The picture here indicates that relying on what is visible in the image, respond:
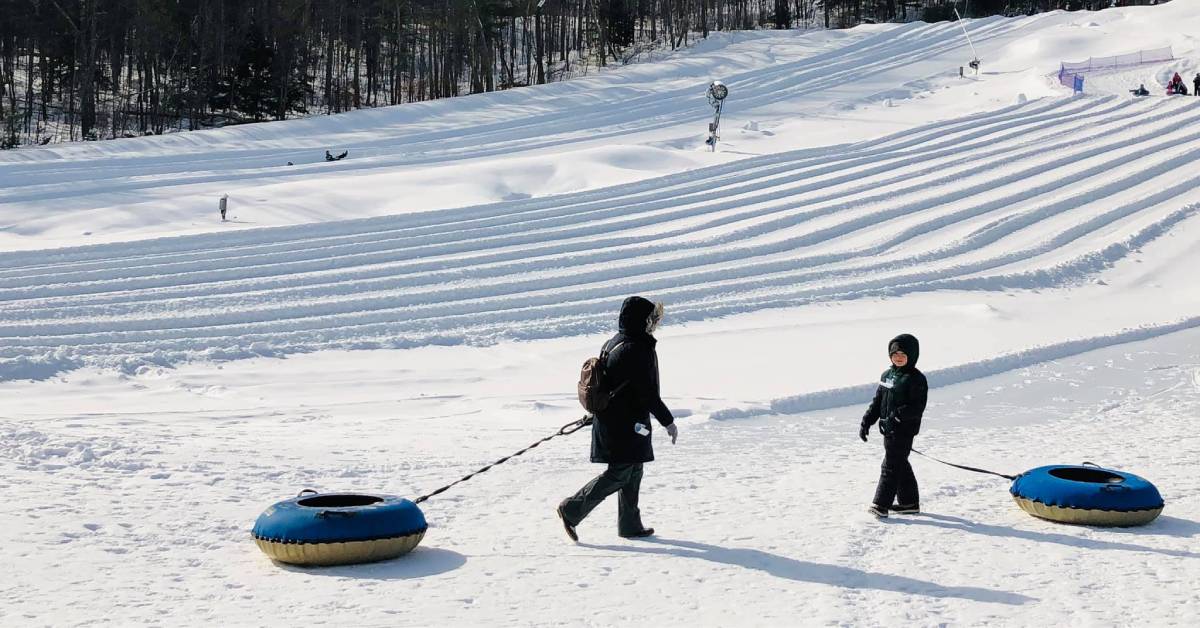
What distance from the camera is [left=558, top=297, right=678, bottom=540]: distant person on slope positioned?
6.50 m

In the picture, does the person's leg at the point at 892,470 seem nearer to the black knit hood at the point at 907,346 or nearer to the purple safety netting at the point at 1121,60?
the black knit hood at the point at 907,346

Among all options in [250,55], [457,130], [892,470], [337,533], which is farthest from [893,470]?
[250,55]

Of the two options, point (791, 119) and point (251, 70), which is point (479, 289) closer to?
point (791, 119)

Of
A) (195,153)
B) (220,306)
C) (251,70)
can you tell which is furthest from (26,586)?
(251,70)

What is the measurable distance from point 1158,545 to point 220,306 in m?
12.6

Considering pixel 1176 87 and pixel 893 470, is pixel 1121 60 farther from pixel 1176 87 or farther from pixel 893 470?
pixel 893 470

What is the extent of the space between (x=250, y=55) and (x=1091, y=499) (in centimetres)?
3749

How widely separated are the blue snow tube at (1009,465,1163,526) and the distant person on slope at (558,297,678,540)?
7.50 ft

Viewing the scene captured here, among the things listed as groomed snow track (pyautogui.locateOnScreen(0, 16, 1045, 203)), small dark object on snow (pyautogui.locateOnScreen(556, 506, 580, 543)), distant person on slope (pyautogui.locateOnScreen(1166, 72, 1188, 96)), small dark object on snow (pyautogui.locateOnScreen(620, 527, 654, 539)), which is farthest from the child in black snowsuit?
distant person on slope (pyautogui.locateOnScreen(1166, 72, 1188, 96))

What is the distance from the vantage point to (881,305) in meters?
17.5

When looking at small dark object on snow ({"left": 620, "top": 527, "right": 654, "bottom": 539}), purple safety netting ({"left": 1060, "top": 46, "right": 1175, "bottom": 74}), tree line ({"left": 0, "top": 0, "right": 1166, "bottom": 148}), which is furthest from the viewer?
tree line ({"left": 0, "top": 0, "right": 1166, "bottom": 148})

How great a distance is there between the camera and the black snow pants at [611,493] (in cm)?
666

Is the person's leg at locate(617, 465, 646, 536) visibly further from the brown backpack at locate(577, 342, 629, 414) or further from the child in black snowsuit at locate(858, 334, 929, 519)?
the child in black snowsuit at locate(858, 334, 929, 519)

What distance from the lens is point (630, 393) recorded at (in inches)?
258
